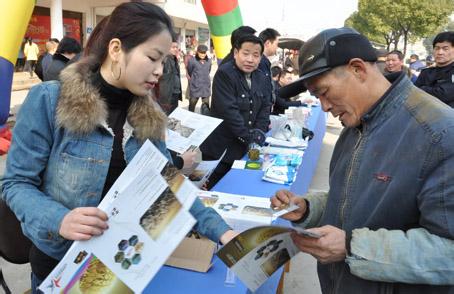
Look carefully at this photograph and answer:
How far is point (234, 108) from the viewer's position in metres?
3.04

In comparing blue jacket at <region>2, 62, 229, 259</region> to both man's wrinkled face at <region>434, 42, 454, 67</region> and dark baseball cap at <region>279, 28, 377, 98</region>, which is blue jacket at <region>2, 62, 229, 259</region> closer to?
dark baseball cap at <region>279, 28, 377, 98</region>

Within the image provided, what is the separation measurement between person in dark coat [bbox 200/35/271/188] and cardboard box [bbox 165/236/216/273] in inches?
60.5

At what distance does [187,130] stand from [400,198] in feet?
5.26

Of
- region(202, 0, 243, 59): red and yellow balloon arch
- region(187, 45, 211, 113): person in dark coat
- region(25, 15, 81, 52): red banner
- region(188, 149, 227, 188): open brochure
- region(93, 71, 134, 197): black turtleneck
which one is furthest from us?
region(25, 15, 81, 52): red banner

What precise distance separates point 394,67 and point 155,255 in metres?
6.27

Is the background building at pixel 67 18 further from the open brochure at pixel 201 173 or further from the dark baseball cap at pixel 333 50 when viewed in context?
the dark baseball cap at pixel 333 50

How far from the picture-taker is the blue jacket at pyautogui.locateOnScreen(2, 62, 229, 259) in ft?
3.61

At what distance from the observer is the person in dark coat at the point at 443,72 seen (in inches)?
180

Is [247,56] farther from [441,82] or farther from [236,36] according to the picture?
[441,82]

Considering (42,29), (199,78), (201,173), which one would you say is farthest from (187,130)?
(42,29)

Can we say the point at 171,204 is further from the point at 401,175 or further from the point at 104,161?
the point at 401,175

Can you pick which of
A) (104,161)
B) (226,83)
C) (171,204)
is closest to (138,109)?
(104,161)

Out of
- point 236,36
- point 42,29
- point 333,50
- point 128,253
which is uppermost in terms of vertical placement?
point 333,50

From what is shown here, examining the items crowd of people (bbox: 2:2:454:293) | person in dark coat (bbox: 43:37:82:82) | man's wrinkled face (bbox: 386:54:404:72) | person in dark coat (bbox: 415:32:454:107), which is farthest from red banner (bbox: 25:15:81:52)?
crowd of people (bbox: 2:2:454:293)
